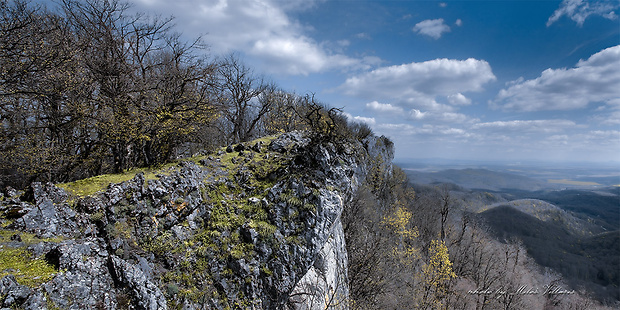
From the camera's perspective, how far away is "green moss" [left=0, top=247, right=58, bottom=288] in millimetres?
5176

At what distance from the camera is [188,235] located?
854 cm

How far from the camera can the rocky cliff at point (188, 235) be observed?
5.84 meters

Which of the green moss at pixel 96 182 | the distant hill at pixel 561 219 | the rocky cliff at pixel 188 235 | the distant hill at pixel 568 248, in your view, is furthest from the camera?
the distant hill at pixel 561 219

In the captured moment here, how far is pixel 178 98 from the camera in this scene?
11.9m

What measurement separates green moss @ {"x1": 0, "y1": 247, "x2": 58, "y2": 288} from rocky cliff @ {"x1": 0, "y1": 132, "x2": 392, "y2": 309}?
0.02 metres

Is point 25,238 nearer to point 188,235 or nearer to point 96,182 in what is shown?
point 96,182

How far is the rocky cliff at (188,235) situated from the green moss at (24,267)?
2 centimetres

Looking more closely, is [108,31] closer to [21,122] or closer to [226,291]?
[21,122]

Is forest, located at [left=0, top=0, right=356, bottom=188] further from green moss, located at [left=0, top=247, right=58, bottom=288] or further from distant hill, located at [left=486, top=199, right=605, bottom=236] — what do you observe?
distant hill, located at [left=486, top=199, right=605, bottom=236]

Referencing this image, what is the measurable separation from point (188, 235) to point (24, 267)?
12.5ft

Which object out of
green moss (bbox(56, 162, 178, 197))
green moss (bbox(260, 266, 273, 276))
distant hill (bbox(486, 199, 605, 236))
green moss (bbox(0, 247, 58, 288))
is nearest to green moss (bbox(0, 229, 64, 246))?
green moss (bbox(0, 247, 58, 288))

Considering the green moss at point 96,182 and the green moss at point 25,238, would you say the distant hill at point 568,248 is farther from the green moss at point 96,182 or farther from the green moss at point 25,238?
the green moss at point 25,238

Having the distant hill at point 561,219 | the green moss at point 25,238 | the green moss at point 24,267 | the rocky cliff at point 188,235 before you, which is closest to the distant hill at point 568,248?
the distant hill at point 561,219

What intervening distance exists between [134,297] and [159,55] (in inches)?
630
